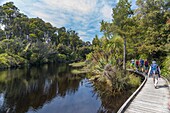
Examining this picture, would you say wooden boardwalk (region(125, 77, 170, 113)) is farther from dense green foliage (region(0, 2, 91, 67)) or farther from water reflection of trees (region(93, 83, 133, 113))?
dense green foliage (region(0, 2, 91, 67))

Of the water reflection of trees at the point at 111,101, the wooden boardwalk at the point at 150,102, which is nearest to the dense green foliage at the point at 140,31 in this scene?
the water reflection of trees at the point at 111,101

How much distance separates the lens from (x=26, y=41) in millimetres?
49438

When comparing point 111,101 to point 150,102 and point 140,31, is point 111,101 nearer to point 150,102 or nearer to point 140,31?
point 150,102

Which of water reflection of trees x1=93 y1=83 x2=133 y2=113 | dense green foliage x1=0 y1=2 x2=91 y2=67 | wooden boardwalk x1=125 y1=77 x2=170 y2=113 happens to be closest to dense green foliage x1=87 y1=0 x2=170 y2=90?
water reflection of trees x1=93 y1=83 x2=133 y2=113

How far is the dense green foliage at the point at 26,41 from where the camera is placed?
39031 millimetres

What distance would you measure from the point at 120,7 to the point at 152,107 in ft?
37.2

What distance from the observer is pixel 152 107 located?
6.45m

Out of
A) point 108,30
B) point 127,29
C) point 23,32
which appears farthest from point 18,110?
point 23,32

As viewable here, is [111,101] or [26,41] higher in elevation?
[26,41]

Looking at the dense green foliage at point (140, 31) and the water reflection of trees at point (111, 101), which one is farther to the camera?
the dense green foliage at point (140, 31)

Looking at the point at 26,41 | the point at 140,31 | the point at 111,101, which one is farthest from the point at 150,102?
the point at 26,41

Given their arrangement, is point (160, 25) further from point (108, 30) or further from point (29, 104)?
point (29, 104)

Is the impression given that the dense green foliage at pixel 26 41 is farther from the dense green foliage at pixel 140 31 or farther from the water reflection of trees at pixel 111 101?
the water reflection of trees at pixel 111 101

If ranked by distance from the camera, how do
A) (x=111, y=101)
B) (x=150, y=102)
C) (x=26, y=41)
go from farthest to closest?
(x=26, y=41), (x=111, y=101), (x=150, y=102)
